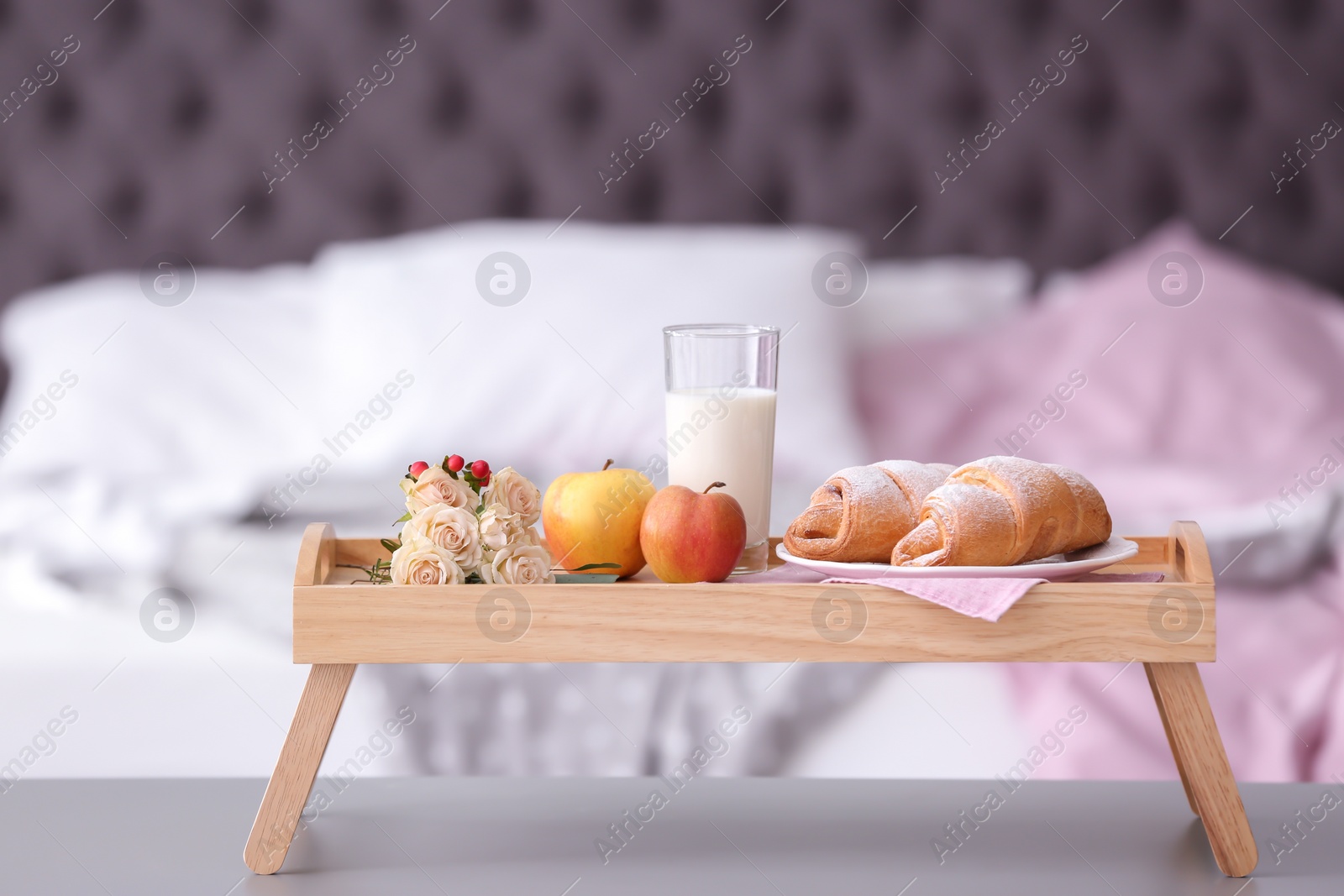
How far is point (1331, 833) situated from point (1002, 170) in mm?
1603

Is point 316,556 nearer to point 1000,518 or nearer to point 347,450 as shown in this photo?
point 1000,518

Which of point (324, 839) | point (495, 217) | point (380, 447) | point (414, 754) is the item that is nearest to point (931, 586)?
point (324, 839)

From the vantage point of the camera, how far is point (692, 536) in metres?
0.82

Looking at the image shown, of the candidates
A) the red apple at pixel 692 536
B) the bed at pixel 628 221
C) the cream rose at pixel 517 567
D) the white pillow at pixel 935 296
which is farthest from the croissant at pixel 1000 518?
the white pillow at pixel 935 296

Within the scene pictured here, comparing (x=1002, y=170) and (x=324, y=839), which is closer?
(x=324, y=839)

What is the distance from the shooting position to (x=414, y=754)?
4.34ft

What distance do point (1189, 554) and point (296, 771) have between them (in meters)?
0.61

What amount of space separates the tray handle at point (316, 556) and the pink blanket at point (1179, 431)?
75 centimetres

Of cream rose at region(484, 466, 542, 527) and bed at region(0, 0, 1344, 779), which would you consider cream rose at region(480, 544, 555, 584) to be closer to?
cream rose at region(484, 466, 542, 527)

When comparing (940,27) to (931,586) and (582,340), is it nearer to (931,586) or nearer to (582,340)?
(582,340)

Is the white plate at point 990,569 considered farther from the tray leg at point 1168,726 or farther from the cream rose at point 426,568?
the cream rose at point 426,568

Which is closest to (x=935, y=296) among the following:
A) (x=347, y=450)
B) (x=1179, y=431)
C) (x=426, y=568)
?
(x=1179, y=431)

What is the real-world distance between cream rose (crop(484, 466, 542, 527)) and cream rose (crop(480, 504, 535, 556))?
0.5 inches

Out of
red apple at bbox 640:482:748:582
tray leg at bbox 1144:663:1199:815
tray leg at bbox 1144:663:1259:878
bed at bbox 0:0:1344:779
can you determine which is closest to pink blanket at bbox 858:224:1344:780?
bed at bbox 0:0:1344:779
